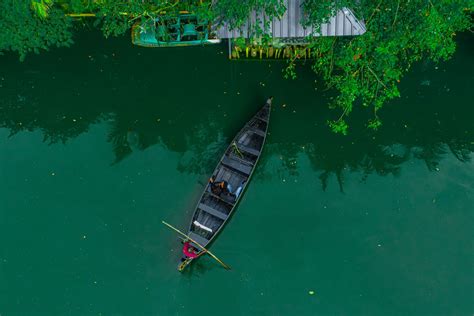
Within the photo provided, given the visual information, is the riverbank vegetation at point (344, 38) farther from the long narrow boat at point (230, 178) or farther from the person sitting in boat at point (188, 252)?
the person sitting in boat at point (188, 252)

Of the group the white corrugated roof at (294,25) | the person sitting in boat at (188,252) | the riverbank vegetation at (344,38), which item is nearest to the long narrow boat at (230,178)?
the person sitting in boat at (188,252)

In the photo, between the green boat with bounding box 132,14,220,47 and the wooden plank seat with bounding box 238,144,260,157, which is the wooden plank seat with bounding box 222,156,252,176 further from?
the green boat with bounding box 132,14,220,47

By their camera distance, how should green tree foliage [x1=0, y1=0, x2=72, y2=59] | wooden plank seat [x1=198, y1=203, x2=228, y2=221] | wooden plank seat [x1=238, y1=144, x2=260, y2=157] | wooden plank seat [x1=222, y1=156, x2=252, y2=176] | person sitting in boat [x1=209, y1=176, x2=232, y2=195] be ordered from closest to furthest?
1. green tree foliage [x1=0, y1=0, x2=72, y2=59]
2. wooden plank seat [x1=198, y1=203, x2=228, y2=221]
3. person sitting in boat [x1=209, y1=176, x2=232, y2=195]
4. wooden plank seat [x1=222, y1=156, x2=252, y2=176]
5. wooden plank seat [x1=238, y1=144, x2=260, y2=157]

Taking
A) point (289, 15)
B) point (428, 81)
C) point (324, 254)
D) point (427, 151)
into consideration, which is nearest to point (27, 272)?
point (324, 254)

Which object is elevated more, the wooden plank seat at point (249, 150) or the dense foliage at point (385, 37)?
the dense foliage at point (385, 37)

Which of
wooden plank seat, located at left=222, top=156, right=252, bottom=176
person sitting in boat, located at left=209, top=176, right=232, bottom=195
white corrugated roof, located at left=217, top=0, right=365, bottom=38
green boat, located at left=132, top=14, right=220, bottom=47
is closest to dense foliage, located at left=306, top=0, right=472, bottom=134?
white corrugated roof, located at left=217, top=0, right=365, bottom=38

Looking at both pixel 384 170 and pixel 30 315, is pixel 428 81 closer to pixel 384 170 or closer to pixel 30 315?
pixel 384 170

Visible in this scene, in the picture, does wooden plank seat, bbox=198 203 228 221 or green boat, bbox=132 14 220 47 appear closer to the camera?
wooden plank seat, bbox=198 203 228 221
